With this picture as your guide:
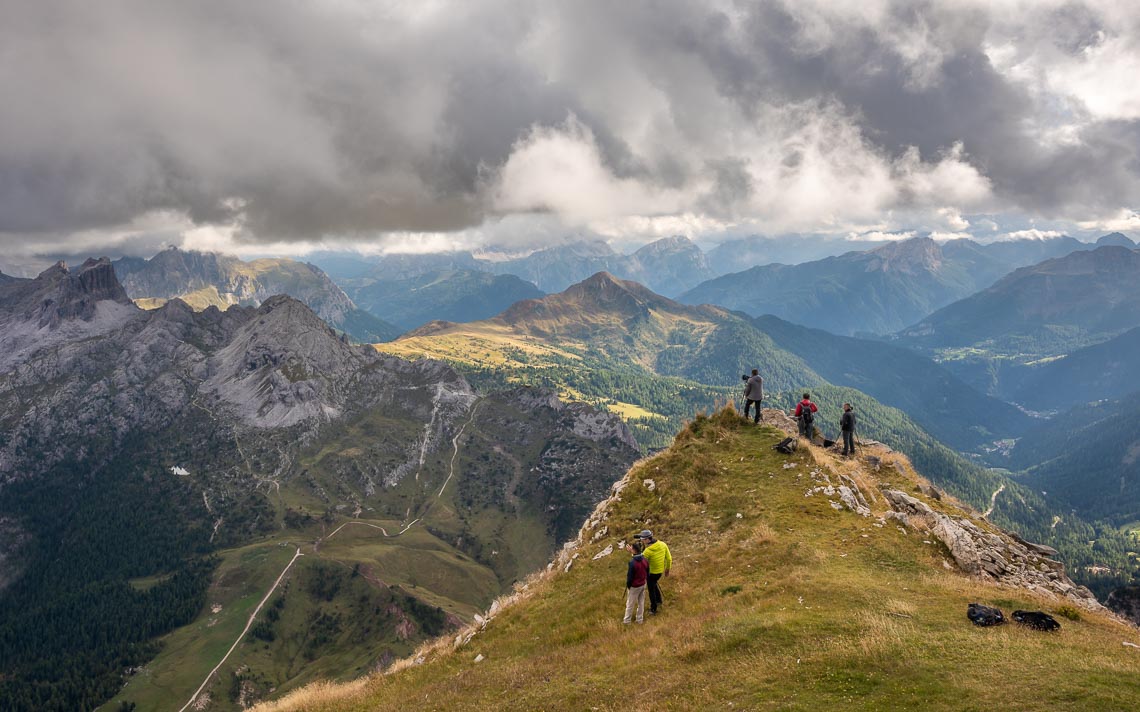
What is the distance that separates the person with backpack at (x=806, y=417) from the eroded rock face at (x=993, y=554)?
37.3 ft

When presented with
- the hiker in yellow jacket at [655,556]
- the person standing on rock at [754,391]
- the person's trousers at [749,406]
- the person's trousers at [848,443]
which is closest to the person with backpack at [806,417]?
the person's trousers at [848,443]

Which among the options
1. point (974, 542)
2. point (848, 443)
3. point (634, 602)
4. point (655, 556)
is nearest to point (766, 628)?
point (655, 556)

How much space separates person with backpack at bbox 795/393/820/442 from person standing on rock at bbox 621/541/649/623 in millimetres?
24153

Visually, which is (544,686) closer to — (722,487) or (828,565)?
(828,565)

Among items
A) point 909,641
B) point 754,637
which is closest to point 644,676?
point 754,637

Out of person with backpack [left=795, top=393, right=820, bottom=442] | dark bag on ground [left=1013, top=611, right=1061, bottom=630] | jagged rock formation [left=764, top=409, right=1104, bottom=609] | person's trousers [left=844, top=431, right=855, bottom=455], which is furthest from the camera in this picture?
person with backpack [left=795, top=393, right=820, bottom=442]

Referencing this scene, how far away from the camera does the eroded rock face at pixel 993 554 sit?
24125mm

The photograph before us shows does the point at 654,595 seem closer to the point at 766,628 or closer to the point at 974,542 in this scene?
the point at 766,628

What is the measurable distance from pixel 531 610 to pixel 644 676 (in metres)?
11.5

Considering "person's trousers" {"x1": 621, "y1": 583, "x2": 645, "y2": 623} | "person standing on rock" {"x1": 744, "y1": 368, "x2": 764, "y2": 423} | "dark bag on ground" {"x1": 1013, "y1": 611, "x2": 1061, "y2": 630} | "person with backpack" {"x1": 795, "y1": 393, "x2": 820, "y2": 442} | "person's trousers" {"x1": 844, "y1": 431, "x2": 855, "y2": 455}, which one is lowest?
"person's trousers" {"x1": 621, "y1": 583, "x2": 645, "y2": 623}

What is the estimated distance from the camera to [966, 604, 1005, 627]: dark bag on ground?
57.9 ft

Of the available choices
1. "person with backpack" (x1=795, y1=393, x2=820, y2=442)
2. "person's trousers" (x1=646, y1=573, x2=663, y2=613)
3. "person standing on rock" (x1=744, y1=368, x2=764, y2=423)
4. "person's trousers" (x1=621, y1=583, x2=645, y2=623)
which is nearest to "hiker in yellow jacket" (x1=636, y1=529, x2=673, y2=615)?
"person's trousers" (x1=646, y1=573, x2=663, y2=613)

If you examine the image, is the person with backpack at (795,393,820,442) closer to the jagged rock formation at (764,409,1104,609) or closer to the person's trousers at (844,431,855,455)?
the person's trousers at (844,431,855,455)

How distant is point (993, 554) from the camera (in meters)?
25.3
